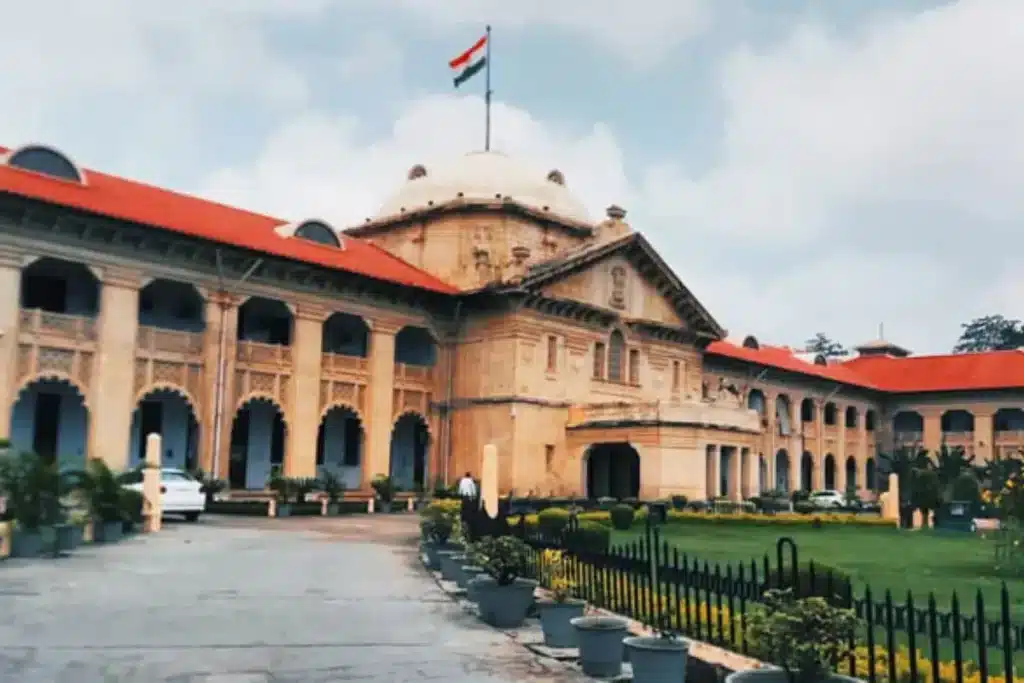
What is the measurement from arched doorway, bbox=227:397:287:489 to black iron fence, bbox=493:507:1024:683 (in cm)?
2195

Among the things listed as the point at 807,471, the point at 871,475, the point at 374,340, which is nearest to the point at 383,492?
the point at 374,340

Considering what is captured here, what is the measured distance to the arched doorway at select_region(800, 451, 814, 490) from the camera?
5397cm

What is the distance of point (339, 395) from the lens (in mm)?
33156

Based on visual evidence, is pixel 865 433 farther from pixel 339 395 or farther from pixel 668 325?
pixel 339 395

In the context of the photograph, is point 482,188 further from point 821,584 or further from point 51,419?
point 821,584

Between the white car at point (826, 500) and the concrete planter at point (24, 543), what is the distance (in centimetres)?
2913

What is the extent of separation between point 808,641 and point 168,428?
27.8 m

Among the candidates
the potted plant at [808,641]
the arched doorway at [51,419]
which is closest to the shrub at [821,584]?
the potted plant at [808,641]

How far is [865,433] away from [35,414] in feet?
146

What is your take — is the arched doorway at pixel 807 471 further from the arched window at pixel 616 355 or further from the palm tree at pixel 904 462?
the arched window at pixel 616 355

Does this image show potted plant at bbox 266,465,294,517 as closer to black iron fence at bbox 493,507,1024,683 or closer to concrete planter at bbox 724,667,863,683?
black iron fence at bbox 493,507,1024,683

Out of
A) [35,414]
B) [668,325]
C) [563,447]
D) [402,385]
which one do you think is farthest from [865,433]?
[35,414]

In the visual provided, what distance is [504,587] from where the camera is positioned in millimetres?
10445

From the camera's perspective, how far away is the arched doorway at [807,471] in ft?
177
